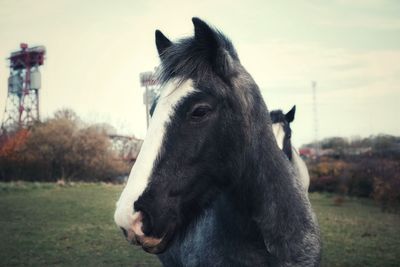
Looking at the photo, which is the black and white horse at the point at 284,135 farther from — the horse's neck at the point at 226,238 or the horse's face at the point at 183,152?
the horse's face at the point at 183,152

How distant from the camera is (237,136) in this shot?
95.7 inches

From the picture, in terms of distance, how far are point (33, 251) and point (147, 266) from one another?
2590 millimetres

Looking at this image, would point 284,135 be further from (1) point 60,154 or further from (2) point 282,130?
(1) point 60,154

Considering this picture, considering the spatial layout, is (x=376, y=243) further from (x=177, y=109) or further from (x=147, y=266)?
(x=177, y=109)

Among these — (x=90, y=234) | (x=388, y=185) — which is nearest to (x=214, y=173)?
(x=90, y=234)

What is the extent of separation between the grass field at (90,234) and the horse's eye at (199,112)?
5935mm

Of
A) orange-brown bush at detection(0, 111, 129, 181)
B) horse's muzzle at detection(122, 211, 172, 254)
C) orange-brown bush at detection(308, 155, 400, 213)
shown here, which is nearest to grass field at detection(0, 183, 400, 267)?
orange-brown bush at detection(308, 155, 400, 213)

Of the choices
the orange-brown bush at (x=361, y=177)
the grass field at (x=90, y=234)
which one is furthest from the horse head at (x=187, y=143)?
the orange-brown bush at (x=361, y=177)

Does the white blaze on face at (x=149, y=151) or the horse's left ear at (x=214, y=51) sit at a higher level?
the horse's left ear at (x=214, y=51)

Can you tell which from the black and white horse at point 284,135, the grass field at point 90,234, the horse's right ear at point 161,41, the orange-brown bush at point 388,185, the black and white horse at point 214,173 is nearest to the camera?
the black and white horse at point 214,173

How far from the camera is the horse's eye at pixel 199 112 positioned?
2.28 m

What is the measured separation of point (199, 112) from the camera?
229cm

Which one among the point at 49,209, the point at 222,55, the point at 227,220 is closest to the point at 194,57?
the point at 222,55

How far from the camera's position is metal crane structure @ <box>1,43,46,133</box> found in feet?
75.5
